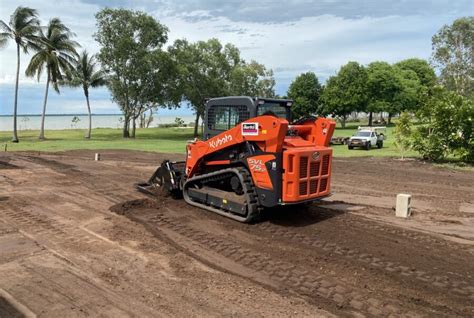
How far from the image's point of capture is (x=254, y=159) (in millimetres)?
8500

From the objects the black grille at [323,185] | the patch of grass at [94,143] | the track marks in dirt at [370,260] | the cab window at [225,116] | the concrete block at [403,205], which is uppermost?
the cab window at [225,116]

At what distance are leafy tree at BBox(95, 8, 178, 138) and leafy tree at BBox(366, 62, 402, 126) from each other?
37211mm

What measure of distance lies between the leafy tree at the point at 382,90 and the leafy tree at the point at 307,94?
327 inches

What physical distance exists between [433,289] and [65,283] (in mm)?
4854

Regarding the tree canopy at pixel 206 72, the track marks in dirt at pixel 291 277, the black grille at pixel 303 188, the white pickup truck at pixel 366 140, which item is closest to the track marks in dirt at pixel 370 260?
the black grille at pixel 303 188

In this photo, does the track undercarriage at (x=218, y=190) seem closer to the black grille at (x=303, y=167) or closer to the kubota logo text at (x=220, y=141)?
the kubota logo text at (x=220, y=141)

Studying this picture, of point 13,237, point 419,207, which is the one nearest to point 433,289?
point 419,207

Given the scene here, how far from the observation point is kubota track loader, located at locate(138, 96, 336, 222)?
807 centimetres

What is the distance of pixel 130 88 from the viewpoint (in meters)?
46.4

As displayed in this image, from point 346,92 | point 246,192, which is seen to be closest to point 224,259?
point 246,192

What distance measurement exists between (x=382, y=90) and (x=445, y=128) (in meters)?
52.5

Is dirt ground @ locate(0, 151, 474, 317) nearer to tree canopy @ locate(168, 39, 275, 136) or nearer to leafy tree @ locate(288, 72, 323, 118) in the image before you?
tree canopy @ locate(168, 39, 275, 136)

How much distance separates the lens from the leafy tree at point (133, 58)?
1761 inches

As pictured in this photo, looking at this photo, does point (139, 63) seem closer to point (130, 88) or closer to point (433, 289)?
point (130, 88)
